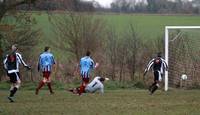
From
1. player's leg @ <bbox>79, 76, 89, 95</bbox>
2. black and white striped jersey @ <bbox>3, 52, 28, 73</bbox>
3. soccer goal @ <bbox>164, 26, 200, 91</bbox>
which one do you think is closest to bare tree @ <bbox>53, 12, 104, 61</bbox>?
soccer goal @ <bbox>164, 26, 200, 91</bbox>

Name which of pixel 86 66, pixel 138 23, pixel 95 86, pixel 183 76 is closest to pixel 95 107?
pixel 86 66

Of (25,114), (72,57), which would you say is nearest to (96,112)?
(25,114)

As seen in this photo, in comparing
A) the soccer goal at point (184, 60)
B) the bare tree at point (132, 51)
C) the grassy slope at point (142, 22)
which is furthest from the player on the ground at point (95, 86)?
the grassy slope at point (142, 22)

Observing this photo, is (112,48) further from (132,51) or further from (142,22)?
(142,22)

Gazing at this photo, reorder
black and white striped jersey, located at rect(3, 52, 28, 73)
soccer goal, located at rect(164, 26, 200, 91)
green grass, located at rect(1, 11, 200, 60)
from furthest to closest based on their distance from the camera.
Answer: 1. green grass, located at rect(1, 11, 200, 60)
2. soccer goal, located at rect(164, 26, 200, 91)
3. black and white striped jersey, located at rect(3, 52, 28, 73)

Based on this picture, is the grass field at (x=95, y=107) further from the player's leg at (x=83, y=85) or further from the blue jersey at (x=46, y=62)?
the blue jersey at (x=46, y=62)

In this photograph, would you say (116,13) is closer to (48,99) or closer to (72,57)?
(72,57)

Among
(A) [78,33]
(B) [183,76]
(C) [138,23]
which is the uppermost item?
(A) [78,33]

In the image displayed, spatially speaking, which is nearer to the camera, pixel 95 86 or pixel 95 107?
pixel 95 107

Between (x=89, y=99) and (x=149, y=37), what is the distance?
19986mm

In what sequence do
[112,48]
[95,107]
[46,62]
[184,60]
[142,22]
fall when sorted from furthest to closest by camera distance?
[142,22] → [112,48] → [184,60] → [46,62] → [95,107]

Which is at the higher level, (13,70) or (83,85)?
(13,70)

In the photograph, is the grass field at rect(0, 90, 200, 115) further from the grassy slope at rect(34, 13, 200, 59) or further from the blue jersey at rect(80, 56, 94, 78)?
the grassy slope at rect(34, 13, 200, 59)

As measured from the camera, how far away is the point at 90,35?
43.6m
